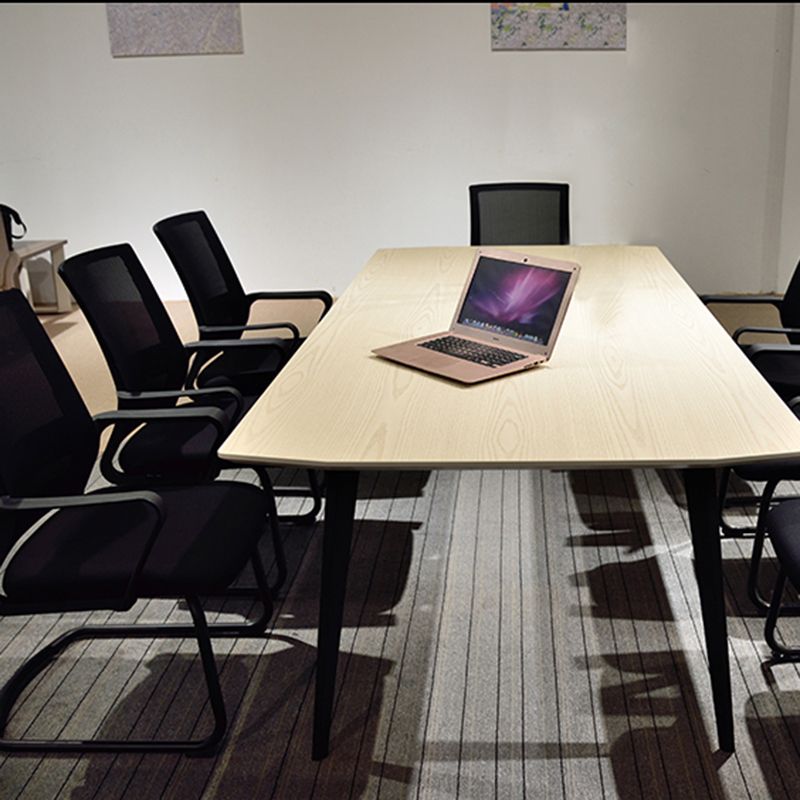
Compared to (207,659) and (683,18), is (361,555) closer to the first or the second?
(207,659)

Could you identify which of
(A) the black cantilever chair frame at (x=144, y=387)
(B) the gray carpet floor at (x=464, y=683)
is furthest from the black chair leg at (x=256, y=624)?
(A) the black cantilever chair frame at (x=144, y=387)

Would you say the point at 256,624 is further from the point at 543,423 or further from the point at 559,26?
the point at 559,26

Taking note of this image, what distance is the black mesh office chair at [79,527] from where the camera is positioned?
2.14 metres

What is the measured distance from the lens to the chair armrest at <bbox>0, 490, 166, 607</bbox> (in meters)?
2.09

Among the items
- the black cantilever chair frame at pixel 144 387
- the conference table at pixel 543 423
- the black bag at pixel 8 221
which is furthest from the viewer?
the black bag at pixel 8 221

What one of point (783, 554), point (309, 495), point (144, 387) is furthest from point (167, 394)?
point (783, 554)

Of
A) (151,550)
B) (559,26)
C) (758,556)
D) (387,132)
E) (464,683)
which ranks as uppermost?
(559,26)

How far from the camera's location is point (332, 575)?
7.21ft

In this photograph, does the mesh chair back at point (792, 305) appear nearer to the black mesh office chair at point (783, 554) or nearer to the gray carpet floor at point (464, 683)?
the gray carpet floor at point (464, 683)

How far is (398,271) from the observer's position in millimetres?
3951

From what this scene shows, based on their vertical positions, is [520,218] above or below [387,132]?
below

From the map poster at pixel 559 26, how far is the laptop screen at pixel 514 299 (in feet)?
12.5

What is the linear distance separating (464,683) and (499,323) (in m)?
0.91

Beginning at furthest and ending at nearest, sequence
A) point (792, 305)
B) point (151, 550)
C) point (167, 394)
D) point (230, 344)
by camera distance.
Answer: point (792, 305), point (230, 344), point (167, 394), point (151, 550)
